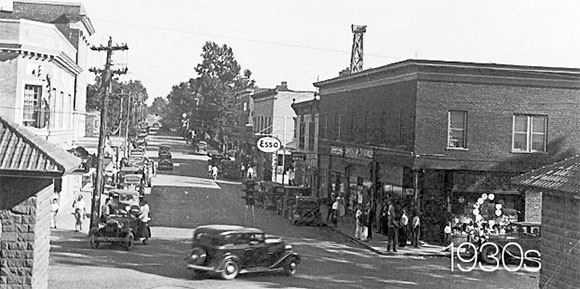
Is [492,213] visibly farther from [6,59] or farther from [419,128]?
[6,59]

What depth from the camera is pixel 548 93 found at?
502 inches

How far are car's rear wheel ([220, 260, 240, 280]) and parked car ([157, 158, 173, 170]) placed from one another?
3880 mm

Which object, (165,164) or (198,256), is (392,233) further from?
(198,256)

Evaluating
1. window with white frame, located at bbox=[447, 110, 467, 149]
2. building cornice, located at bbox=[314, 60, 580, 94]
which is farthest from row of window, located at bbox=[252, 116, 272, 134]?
window with white frame, located at bbox=[447, 110, 467, 149]

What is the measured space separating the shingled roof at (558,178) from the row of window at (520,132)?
6483 mm

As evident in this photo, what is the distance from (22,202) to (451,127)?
10.4 m

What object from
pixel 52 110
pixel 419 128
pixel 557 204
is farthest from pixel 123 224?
pixel 557 204

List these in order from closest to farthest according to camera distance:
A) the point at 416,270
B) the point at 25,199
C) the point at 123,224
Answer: the point at 25,199
the point at 416,270
the point at 123,224

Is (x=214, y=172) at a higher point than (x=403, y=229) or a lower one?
higher

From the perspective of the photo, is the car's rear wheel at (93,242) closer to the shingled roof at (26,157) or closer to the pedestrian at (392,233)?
the pedestrian at (392,233)

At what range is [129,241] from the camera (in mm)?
11141

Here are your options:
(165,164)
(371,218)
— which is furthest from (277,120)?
(165,164)

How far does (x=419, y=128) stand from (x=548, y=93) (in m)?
2.56

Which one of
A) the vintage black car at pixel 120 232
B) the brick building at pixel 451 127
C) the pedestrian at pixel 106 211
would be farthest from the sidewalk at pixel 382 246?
the pedestrian at pixel 106 211
